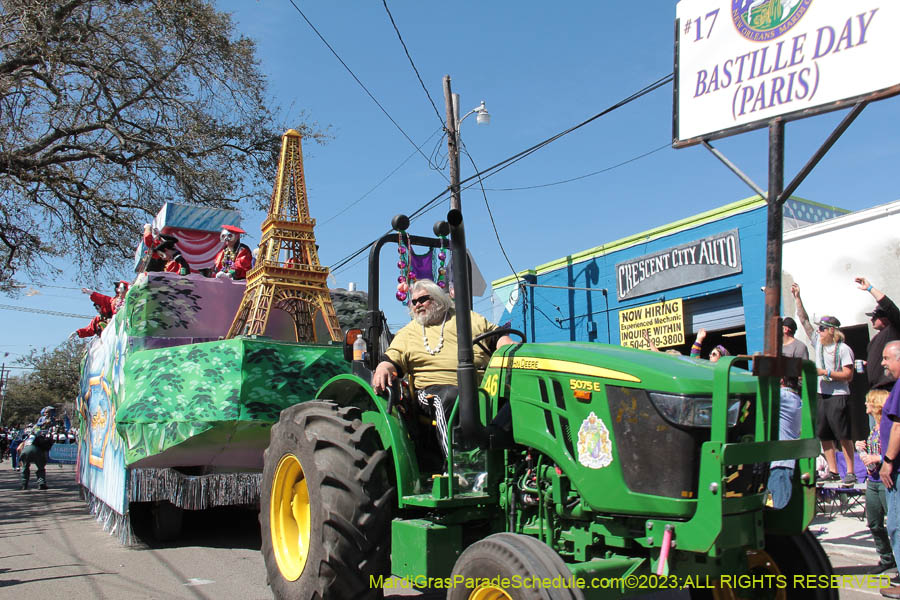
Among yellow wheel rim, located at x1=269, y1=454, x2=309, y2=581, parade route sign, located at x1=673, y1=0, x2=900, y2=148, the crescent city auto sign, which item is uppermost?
parade route sign, located at x1=673, y1=0, x2=900, y2=148

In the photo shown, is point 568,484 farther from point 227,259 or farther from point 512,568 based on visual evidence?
point 227,259

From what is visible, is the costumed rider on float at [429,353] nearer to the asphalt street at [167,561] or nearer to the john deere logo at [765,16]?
the asphalt street at [167,561]

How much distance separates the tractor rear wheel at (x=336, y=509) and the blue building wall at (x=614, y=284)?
8771 millimetres

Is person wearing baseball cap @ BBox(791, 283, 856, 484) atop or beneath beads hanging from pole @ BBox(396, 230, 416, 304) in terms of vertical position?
beneath

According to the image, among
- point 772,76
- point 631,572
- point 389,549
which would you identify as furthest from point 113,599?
point 772,76

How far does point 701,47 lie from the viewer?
677 centimetres

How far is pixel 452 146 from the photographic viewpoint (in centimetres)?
1317

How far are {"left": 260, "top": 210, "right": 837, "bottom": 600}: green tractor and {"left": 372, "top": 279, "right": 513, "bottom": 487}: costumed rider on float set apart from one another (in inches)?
7.0

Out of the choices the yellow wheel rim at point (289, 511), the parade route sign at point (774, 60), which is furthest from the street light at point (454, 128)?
the yellow wheel rim at point (289, 511)

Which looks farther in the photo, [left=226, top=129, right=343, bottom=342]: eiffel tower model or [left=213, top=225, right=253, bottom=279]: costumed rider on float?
[left=213, top=225, right=253, bottom=279]: costumed rider on float

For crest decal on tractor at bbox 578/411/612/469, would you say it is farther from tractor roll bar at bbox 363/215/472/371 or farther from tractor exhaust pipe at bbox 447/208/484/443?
tractor roll bar at bbox 363/215/472/371

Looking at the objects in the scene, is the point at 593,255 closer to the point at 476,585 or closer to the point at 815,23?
the point at 815,23

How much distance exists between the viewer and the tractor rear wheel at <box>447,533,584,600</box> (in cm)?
257

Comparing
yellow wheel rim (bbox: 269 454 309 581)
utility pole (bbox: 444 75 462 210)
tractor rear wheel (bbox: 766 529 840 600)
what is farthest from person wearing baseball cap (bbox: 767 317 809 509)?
utility pole (bbox: 444 75 462 210)
